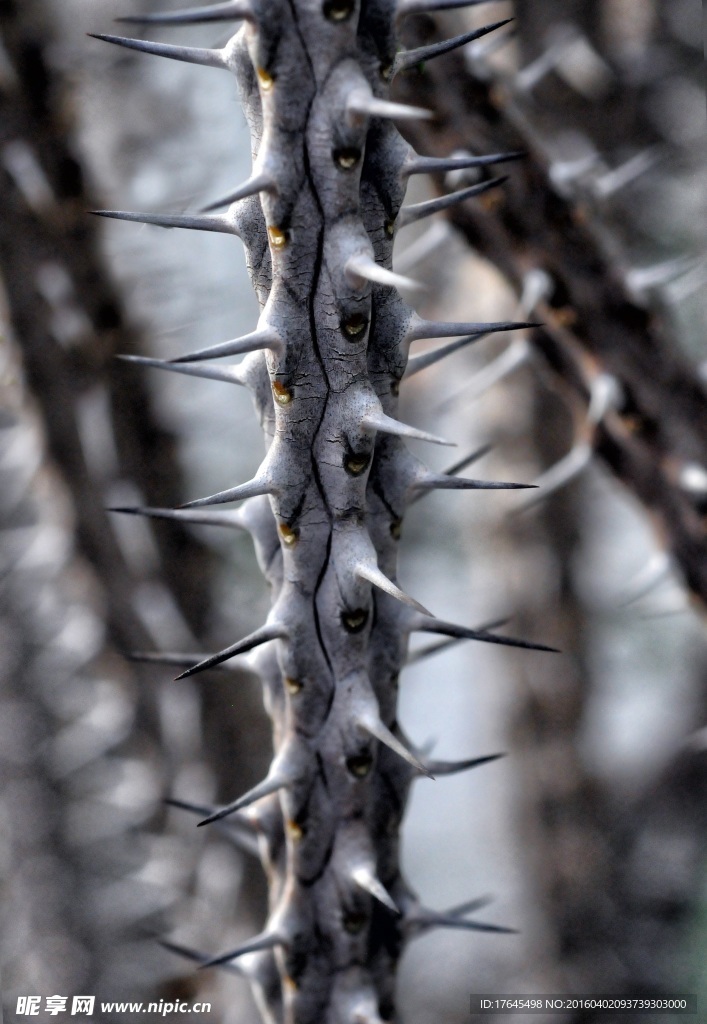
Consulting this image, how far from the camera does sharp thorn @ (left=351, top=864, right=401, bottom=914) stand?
0.41 m

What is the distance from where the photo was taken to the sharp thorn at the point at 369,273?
322 mm

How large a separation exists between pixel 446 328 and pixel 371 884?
0.25 m

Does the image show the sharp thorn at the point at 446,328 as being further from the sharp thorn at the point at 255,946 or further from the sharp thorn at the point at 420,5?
the sharp thorn at the point at 255,946

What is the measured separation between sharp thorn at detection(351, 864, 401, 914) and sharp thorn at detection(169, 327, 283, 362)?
246mm

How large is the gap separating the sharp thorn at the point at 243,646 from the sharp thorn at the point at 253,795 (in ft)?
0.20

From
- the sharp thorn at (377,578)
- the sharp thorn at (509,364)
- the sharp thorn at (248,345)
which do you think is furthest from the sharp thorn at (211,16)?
the sharp thorn at (509,364)

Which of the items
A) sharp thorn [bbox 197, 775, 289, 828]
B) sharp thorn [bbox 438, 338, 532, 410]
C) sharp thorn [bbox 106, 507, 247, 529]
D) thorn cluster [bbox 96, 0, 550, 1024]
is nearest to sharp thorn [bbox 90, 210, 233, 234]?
thorn cluster [bbox 96, 0, 550, 1024]

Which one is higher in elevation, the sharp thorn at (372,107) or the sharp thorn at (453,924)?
the sharp thorn at (372,107)

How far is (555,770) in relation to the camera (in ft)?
4.34

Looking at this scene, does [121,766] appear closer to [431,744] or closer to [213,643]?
[213,643]

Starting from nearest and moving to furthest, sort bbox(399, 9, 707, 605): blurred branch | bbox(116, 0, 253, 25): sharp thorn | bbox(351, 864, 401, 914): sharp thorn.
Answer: bbox(116, 0, 253, 25): sharp thorn
bbox(351, 864, 401, 914): sharp thorn
bbox(399, 9, 707, 605): blurred branch

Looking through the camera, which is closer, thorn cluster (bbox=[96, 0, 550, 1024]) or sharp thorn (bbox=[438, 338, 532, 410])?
thorn cluster (bbox=[96, 0, 550, 1024])

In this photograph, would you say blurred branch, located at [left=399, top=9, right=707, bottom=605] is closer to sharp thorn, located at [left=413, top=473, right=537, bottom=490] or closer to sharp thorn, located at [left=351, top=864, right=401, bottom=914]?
sharp thorn, located at [left=413, top=473, right=537, bottom=490]

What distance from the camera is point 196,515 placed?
1.41 ft
